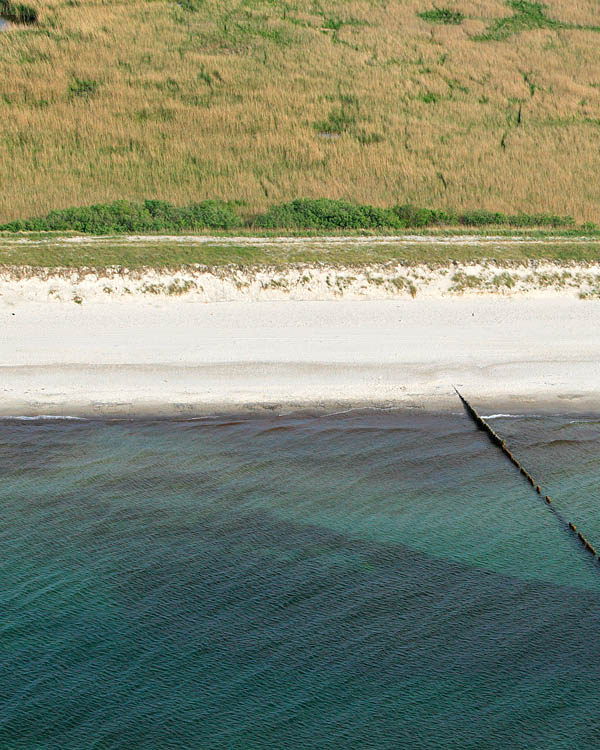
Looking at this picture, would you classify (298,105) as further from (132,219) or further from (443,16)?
(443,16)

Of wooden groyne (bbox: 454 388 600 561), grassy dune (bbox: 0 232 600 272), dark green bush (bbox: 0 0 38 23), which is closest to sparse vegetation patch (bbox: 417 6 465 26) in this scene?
dark green bush (bbox: 0 0 38 23)

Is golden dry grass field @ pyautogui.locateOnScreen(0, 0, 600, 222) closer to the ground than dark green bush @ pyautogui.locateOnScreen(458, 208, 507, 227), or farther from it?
farther from it

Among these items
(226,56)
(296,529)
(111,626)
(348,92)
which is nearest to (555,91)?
(348,92)

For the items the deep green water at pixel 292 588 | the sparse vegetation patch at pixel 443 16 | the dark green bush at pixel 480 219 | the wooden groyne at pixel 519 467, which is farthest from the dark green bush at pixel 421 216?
the sparse vegetation patch at pixel 443 16

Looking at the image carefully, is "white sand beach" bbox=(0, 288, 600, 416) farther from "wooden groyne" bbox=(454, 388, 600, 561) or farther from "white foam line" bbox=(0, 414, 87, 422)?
"wooden groyne" bbox=(454, 388, 600, 561)

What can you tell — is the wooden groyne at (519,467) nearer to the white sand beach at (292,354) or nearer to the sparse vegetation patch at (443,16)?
the white sand beach at (292,354)

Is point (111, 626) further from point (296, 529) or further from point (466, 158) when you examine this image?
point (466, 158)
